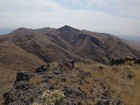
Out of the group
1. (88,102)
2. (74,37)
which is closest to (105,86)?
(88,102)

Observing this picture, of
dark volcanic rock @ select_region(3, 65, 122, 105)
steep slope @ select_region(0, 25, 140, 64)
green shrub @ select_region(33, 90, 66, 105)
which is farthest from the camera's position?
steep slope @ select_region(0, 25, 140, 64)

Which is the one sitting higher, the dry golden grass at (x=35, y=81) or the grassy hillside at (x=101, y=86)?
the grassy hillside at (x=101, y=86)

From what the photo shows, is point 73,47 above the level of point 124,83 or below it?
below

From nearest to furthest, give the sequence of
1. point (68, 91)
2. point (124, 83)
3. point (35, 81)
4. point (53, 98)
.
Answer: point (53, 98), point (68, 91), point (35, 81), point (124, 83)

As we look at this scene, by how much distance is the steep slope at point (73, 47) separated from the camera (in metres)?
93.2

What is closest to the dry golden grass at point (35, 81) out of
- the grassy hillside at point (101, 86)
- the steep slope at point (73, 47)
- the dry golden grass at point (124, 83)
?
the grassy hillside at point (101, 86)

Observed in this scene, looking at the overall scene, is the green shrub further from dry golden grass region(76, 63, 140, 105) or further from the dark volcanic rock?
dry golden grass region(76, 63, 140, 105)

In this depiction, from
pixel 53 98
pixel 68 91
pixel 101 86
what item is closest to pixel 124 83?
pixel 101 86

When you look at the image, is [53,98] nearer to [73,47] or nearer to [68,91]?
[68,91]

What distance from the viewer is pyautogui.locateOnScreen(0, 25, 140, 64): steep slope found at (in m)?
93.2

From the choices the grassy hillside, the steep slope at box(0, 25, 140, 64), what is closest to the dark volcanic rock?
the grassy hillside

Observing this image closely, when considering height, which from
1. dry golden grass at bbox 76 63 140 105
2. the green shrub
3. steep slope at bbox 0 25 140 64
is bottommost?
steep slope at bbox 0 25 140 64

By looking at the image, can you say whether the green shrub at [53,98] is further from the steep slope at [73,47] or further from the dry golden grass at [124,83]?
the steep slope at [73,47]

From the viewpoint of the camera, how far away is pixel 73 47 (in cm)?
13288
